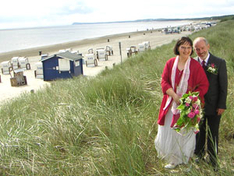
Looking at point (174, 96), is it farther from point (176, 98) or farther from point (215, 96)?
point (215, 96)

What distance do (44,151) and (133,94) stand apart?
7.39ft

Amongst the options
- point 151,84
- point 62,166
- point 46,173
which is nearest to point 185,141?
point 62,166

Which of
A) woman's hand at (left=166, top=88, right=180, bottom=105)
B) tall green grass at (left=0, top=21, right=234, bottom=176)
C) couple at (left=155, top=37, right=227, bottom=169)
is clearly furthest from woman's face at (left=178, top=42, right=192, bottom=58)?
tall green grass at (left=0, top=21, right=234, bottom=176)

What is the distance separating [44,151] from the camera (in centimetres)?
314

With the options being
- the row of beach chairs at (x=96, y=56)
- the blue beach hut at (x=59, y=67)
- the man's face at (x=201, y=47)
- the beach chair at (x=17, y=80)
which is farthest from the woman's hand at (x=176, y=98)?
the row of beach chairs at (x=96, y=56)

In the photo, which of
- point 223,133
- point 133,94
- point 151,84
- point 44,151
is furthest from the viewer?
point 151,84

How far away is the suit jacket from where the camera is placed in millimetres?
2824

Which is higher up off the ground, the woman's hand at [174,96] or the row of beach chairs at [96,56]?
the woman's hand at [174,96]

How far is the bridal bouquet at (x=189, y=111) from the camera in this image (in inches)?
98.5

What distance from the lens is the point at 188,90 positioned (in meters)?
2.80

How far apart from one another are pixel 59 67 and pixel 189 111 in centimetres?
1399

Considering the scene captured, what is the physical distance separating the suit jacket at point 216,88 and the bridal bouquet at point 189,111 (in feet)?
1.36

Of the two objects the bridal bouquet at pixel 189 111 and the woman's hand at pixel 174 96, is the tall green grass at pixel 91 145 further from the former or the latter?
the woman's hand at pixel 174 96

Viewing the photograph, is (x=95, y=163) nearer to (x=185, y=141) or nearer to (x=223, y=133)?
(x=185, y=141)
